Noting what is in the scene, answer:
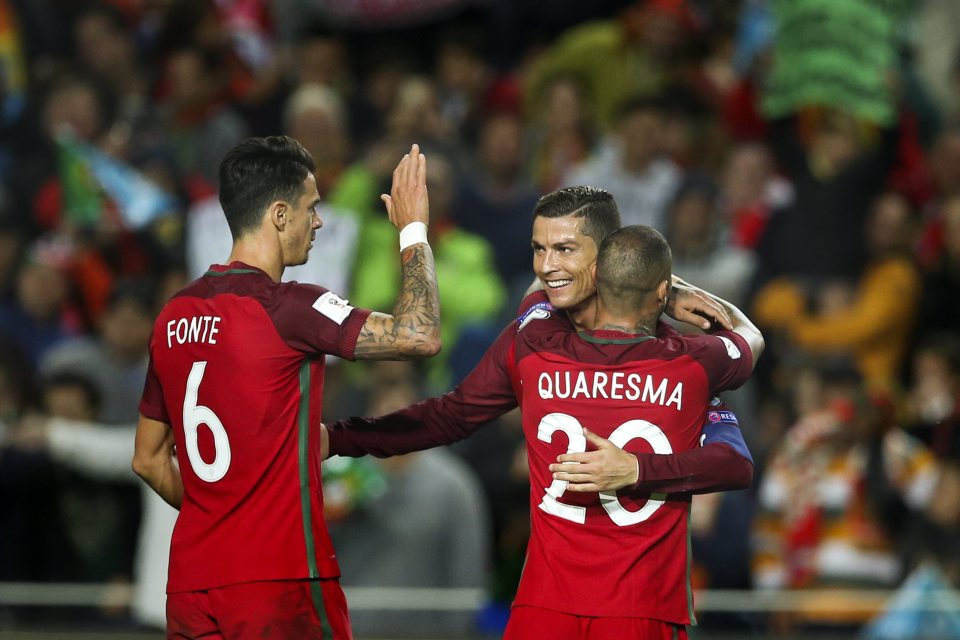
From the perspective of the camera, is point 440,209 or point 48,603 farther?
point 440,209

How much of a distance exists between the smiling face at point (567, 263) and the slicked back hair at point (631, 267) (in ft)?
0.83

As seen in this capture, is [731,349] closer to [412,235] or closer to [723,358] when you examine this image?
[723,358]

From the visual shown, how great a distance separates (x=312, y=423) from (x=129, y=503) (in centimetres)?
401

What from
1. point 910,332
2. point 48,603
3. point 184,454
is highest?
point 910,332

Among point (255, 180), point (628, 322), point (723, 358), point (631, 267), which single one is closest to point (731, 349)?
point (723, 358)

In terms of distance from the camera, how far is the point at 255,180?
17.3ft

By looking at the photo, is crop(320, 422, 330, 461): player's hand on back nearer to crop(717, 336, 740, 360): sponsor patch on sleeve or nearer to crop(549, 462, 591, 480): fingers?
crop(549, 462, 591, 480): fingers

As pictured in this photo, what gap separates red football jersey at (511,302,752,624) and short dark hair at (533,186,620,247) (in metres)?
0.46

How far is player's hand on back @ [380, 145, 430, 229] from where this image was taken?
544cm

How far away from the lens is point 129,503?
896cm

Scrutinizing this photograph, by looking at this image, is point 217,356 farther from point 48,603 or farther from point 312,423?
point 48,603

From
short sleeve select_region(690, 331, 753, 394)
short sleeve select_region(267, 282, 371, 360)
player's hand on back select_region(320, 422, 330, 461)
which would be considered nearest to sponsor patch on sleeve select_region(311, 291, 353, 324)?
short sleeve select_region(267, 282, 371, 360)

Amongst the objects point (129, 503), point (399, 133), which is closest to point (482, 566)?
point (129, 503)

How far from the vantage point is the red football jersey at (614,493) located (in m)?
5.11
